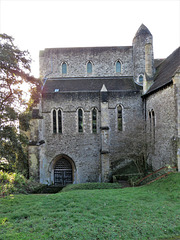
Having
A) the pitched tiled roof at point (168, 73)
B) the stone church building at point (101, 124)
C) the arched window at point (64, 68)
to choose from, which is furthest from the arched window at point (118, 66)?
the arched window at point (64, 68)

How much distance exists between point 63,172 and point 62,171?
144mm

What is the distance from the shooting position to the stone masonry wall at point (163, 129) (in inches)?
483

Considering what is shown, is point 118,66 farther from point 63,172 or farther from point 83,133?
point 63,172

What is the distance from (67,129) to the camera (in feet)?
58.7

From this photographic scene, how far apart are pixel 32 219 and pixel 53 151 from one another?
→ 1150cm

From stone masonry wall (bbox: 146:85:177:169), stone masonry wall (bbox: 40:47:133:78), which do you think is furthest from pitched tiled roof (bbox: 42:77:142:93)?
stone masonry wall (bbox: 146:85:177:169)

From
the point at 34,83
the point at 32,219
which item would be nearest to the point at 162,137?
the point at 34,83

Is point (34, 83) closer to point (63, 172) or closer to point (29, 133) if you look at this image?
point (29, 133)

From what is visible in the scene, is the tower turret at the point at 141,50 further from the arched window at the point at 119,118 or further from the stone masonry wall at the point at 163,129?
the stone masonry wall at the point at 163,129

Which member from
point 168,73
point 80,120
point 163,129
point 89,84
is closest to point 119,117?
point 80,120

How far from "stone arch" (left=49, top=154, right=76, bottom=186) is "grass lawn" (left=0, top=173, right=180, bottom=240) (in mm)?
9106

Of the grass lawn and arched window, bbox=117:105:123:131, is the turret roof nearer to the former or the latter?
arched window, bbox=117:105:123:131

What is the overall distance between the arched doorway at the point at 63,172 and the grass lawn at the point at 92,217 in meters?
9.24

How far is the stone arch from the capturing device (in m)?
18.2
